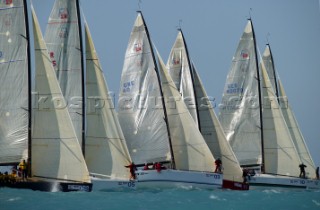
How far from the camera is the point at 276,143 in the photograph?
178 feet

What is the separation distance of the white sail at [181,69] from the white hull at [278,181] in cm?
621

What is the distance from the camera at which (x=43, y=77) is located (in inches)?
1688

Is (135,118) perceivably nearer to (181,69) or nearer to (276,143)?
(181,69)

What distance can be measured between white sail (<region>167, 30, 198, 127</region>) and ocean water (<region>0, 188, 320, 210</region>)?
28.2 ft

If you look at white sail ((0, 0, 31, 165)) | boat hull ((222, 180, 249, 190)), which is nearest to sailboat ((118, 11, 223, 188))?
boat hull ((222, 180, 249, 190))

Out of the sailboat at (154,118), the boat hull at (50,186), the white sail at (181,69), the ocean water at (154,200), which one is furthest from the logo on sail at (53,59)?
the white sail at (181,69)

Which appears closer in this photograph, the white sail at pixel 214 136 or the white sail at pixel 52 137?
the white sail at pixel 52 137

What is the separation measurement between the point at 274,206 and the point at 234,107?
15092 millimetres

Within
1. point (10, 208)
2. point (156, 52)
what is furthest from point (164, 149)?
point (10, 208)

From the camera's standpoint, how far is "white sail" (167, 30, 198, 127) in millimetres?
54344

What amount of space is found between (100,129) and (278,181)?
1311 centimetres

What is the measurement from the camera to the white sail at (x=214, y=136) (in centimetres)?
5044

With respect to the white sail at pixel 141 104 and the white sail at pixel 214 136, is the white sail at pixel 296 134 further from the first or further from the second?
the white sail at pixel 141 104

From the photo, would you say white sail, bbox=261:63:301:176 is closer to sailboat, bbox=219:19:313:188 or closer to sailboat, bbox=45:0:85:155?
sailboat, bbox=219:19:313:188
